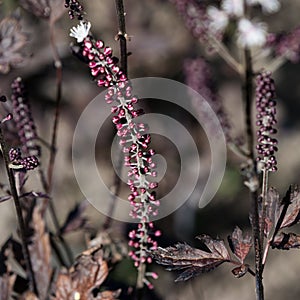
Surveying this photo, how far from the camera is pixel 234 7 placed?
1.02 metres

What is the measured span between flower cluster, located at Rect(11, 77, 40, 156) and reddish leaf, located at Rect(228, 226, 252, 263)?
0.43m

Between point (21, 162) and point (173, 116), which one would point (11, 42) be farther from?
point (173, 116)

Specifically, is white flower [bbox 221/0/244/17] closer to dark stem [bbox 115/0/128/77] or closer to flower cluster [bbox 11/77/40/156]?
dark stem [bbox 115/0/128/77]

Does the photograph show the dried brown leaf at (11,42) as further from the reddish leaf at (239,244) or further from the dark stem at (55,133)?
the reddish leaf at (239,244)

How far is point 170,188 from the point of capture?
2.11 meters

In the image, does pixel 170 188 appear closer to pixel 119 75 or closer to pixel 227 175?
pixel 227 175

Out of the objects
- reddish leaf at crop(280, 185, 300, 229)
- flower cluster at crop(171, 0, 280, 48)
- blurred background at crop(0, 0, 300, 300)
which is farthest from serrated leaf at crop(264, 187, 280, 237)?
blurred background at crop(0, 0, 300, 300)

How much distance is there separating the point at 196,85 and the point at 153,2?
50.1 inches

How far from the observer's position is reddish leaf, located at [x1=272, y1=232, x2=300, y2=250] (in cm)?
106

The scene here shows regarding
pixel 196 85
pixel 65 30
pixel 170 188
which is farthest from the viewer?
pixel 65 30

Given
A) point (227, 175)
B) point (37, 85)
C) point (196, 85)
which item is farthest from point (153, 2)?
point (196, 85)

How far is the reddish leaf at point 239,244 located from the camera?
1062mm

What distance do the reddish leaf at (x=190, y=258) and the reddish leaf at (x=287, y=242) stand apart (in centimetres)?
9

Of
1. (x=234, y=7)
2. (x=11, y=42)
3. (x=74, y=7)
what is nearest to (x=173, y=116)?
(x=11, y=42)
